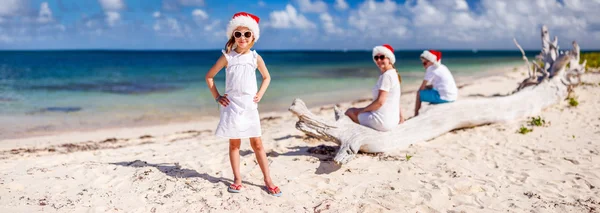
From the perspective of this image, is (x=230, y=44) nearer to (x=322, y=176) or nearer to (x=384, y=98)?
(x=322, y=176)

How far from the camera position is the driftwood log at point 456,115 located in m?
5.61

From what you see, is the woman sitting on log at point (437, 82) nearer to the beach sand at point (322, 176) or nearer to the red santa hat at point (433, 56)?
the red santa hat at point (433, 56)

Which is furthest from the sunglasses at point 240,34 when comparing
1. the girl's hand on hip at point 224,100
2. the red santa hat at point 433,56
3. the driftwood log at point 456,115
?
the red santa hat at point 433,56

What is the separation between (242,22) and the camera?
404 cm

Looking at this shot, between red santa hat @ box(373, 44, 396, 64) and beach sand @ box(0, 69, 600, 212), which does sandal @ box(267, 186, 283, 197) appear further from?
red santa hat @ box(373, 44, 396, 64)

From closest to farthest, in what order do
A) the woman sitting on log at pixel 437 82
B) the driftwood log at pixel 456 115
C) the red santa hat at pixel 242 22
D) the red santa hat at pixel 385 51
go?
1. the red santa hat at pixel 242 22
2. the red santa hat at pixel 385 51
3. the driftwood log at pixel 456 115
4. the woman sitting on log at pixel 437 82

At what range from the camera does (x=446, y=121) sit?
7.17 m

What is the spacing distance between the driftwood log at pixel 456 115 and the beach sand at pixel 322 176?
0.18 m

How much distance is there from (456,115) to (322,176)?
11.7 feet

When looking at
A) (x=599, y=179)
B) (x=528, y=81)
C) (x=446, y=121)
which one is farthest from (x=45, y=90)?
(x=599, y=179)

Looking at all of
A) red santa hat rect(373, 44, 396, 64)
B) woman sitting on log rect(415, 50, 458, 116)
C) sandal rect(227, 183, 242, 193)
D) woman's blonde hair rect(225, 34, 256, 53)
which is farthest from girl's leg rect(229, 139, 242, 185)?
woman sitting on log rect(415, 50, 458, 116)

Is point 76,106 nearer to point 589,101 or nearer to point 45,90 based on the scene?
point 45,90

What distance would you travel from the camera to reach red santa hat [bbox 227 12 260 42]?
4.04m

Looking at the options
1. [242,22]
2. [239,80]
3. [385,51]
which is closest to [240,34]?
[242,22]
